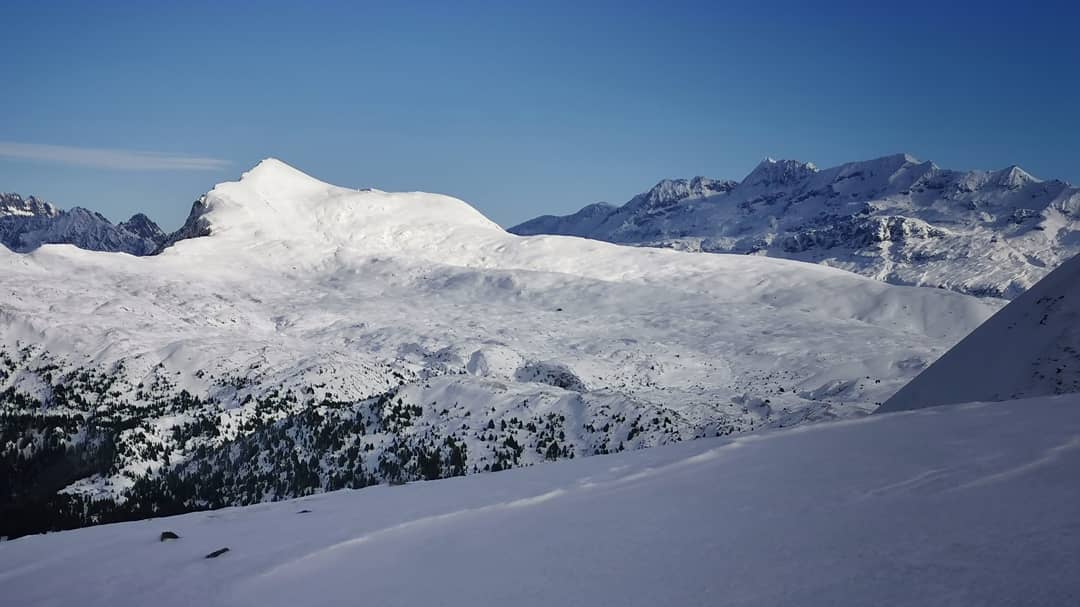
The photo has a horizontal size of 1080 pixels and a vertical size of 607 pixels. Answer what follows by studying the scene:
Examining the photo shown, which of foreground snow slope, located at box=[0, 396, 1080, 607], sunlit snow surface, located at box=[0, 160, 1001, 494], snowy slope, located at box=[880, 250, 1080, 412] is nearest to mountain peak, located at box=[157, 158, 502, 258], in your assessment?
sunlit snow surface, located at box=[0, 160, 1001, 494]

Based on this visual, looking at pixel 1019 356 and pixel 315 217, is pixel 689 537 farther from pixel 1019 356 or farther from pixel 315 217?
pixel 315 217

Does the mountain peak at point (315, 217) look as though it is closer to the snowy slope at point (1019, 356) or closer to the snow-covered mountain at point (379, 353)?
the snow-covered mountain at point (379, 353)

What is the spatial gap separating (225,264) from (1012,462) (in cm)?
10131

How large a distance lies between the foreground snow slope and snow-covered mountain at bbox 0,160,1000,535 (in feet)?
75.5

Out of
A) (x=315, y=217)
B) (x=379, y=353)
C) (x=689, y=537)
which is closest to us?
(x=689, y=537)

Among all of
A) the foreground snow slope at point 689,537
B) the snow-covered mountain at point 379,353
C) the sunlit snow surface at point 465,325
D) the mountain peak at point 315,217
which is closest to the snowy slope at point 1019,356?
the foreground snow slope at point 689,537

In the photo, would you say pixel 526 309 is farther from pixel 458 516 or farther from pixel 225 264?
pixel 458 516

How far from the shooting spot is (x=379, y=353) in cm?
6762

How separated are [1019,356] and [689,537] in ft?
60.5

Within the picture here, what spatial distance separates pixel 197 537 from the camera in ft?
30.1

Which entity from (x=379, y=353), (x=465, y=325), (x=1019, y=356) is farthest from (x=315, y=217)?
(x=1019, y=356)

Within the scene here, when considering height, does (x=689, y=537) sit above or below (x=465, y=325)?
below

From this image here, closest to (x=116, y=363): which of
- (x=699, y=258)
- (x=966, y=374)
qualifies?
(x=966, y=374)

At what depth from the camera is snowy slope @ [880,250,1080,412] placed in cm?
1750
